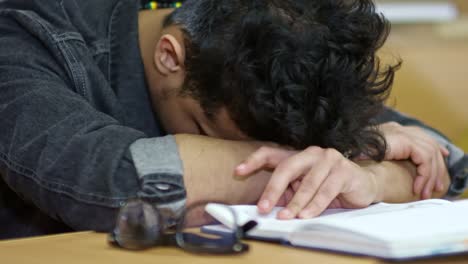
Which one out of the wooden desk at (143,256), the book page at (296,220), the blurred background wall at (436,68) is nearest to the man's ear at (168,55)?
the book page at (296,220)

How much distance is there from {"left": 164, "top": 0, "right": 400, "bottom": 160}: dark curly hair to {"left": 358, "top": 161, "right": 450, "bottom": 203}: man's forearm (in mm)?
55

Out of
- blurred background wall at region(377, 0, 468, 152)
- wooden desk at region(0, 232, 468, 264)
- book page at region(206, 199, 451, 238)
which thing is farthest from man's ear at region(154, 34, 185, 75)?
blurred background wall at region(377, 0, 468, 152)

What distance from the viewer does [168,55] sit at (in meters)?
1.24

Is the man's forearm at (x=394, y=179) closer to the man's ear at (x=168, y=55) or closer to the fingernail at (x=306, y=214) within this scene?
the fingernail at (x=306, y=214)

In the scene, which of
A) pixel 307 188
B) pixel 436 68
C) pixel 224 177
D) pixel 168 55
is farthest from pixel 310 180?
pixel 436 68

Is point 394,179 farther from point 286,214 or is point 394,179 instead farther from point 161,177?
point 161,177

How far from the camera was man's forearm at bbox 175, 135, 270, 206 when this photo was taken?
37.6 inches

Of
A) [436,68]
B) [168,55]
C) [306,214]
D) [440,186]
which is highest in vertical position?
[168,55]

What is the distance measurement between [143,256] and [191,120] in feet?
1.52

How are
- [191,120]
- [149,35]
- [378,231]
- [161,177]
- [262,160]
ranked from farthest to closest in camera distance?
[149,35], [191,120], [262,160], [161,177], [378,231]

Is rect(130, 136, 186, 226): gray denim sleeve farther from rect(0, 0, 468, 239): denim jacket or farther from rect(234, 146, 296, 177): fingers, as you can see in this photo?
rect(234, 146, 296, 177): fingers

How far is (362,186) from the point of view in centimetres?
104

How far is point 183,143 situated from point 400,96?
1747 mm

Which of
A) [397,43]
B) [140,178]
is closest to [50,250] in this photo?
[140,178]
